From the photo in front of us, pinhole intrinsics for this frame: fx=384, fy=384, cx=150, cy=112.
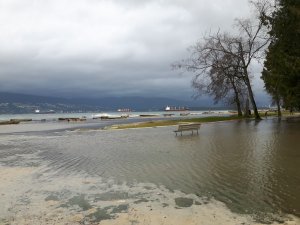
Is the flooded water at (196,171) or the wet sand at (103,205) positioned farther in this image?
the flooded water at (196,171)

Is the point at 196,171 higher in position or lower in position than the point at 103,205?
higher

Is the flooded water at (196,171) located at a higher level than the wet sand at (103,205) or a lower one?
higher

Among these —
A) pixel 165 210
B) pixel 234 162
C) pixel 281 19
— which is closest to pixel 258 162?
pixel 234 162

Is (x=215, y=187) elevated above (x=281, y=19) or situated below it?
below

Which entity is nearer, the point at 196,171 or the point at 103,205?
the point at 103,205

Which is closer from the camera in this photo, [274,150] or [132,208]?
[132,208]

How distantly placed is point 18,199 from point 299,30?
28457mm

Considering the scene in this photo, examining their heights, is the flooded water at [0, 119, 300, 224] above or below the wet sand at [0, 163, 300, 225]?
above

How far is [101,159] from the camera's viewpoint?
57.1 feet

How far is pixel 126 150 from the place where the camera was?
66.4 ft

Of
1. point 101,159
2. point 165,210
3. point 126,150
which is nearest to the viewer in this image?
point 165,210

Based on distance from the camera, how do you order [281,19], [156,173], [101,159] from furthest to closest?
[281,19] → [101,159] → [156,173]

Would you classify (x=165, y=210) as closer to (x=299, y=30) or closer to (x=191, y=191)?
(x=191, y=191)

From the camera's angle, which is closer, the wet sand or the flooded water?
the wet sand
